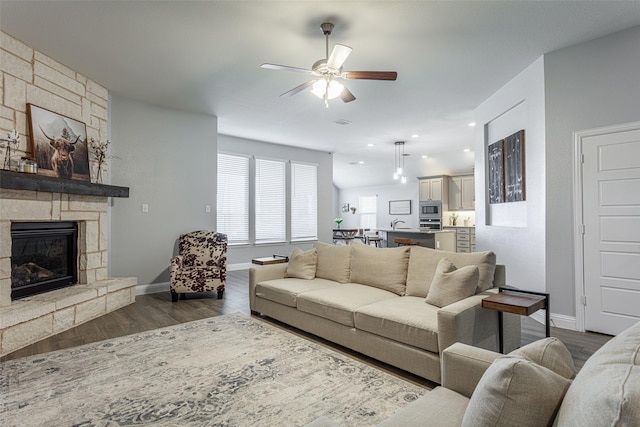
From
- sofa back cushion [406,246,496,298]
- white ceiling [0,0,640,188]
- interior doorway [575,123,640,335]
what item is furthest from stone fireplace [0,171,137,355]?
interior doorway [575,123,640,335]

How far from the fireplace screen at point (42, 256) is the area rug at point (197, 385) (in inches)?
44.6

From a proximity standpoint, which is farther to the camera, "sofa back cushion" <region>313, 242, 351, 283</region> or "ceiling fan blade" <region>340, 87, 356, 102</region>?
"sofa back cushion" <region>313, 242, 351, 283</region>

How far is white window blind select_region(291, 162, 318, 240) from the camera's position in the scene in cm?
840

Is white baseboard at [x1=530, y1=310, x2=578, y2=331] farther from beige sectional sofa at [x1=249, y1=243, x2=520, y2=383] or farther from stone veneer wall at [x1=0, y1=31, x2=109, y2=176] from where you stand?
stone veneer wall at [x1=0, y1=31, x2=109, y2=176]

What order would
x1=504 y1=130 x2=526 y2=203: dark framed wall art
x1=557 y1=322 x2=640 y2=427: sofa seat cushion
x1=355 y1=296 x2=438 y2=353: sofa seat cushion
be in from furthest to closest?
1. x1=504 y1=130 x2=526 y2=203: dark framed wall art
2. x1=355 y1=296 x2=438 y2=353: sofa seat cushion
3. x1=557 y1=322 x2=640 y2=427: sofa seat cushion

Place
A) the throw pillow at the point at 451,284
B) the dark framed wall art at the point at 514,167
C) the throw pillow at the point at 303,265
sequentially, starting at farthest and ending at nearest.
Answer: the dark framed wall art at the point at 514,167, the throw pillow at the point at 303,265, the throw pillow at the point at 451,284

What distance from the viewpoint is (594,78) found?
3.38m

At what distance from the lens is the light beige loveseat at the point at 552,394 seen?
2.15ft

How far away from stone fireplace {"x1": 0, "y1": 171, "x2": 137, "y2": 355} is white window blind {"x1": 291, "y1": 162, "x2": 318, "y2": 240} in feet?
14.2

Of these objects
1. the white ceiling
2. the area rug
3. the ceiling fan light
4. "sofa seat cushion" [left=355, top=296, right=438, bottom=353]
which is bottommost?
the area rug

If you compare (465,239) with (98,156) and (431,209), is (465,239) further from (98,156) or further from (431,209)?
(98,156)

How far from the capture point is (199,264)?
17.1 ft

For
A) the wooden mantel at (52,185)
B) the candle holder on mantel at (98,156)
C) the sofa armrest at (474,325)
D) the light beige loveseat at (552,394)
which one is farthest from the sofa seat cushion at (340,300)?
the candle holder on mantel at (98,156)

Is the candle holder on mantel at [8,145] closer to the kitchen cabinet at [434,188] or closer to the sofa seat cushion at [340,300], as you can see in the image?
the sofa seat cushion at [340,300]
